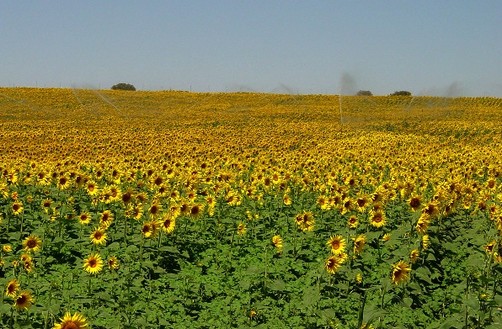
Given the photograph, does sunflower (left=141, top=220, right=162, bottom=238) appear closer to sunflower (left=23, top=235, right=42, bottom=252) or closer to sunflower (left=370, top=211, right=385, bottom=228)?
sunflower (left=23, top=235, right=42, bottom=252)

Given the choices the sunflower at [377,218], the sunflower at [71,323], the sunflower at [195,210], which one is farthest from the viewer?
the sunflower at [195,210]

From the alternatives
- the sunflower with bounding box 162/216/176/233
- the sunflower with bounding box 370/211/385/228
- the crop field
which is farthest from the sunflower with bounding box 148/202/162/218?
the sunflower with bounding box 370/211/385/228

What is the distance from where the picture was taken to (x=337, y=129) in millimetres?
28469

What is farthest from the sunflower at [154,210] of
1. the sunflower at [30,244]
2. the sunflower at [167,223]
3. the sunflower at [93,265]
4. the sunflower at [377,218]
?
the sunflower at [377,218]

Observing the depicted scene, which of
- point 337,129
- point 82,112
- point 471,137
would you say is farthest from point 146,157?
point 82,112

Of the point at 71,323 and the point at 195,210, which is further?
the point at 195,210

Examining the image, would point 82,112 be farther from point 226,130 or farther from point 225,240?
point 225,240

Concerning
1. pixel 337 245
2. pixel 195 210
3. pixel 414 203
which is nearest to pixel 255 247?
pixel 195 210

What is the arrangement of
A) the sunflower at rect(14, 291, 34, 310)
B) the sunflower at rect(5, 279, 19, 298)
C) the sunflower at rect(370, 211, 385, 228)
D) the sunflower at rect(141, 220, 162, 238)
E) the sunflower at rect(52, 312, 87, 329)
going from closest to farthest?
1. the sunflower at rect(52, 312, 87, 329)
2. the sunflower at rect(14, 291, 34, 310)
3. the sunflower at rect(5, 279, 19, 298)
4. the sunflower at rect(141, 220, 162, 238)
5. the sunflower at rect(370, 211, 385, 228)

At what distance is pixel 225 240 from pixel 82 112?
1330 inches

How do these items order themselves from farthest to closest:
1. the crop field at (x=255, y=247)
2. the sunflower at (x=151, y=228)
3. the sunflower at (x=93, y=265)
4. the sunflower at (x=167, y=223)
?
the sunflower at (x=167, y=223) < the sunflower at (x=151, y=228) < the sunflower at (x=93, y=265) < the crop field at (x=255, y=247)

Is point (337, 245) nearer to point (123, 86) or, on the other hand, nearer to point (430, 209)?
point (430, 209)

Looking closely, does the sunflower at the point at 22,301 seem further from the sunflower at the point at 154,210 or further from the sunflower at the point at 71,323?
the sunflower at the point at 154,210

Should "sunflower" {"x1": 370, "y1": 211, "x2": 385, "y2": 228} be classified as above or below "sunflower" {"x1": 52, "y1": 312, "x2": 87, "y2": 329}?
below
